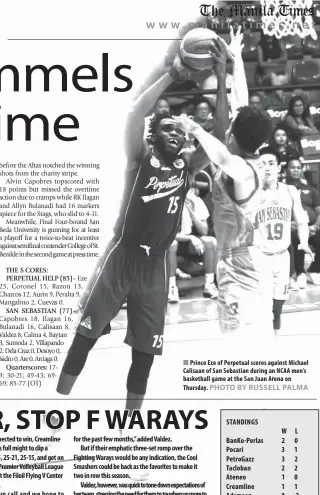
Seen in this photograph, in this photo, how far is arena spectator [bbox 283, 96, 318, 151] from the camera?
564 centimetres

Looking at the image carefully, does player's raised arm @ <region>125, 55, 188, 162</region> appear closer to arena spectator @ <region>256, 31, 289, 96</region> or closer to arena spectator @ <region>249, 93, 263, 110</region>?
arena spectator @ <region>249, 93, 263, 110</region>

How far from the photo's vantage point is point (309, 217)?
5.65 m

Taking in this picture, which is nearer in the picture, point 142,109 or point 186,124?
point 142,109

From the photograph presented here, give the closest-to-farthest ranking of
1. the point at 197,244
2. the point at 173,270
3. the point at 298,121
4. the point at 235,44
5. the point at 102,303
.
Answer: the point at 102,303 < the point at 235,44 < the point at 197,244 < the point at 173,270 < the point at 298,121

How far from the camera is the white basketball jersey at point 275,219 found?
489cm

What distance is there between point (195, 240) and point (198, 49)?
129cm

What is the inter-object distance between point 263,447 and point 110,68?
6.28 feet

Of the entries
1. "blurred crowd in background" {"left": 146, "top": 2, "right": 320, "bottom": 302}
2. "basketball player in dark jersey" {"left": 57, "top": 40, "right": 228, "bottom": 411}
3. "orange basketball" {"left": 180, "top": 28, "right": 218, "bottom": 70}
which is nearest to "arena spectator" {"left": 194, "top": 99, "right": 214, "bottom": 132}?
"blurred crowd in background" {"left": 146, "top": 2, "right": 320, "bottom": 302}

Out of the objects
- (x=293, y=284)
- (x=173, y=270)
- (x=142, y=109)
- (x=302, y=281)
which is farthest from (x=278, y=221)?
(x=142, y=109)

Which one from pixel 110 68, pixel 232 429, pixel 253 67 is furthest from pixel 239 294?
pixel 253 67

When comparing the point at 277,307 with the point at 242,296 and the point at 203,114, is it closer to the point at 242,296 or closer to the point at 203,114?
the point at 242,296

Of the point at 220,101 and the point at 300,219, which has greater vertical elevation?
the point at 220,101

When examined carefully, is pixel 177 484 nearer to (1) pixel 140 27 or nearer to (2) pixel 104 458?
(2) pixel 104 458

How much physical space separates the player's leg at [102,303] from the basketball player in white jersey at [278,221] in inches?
40.8
